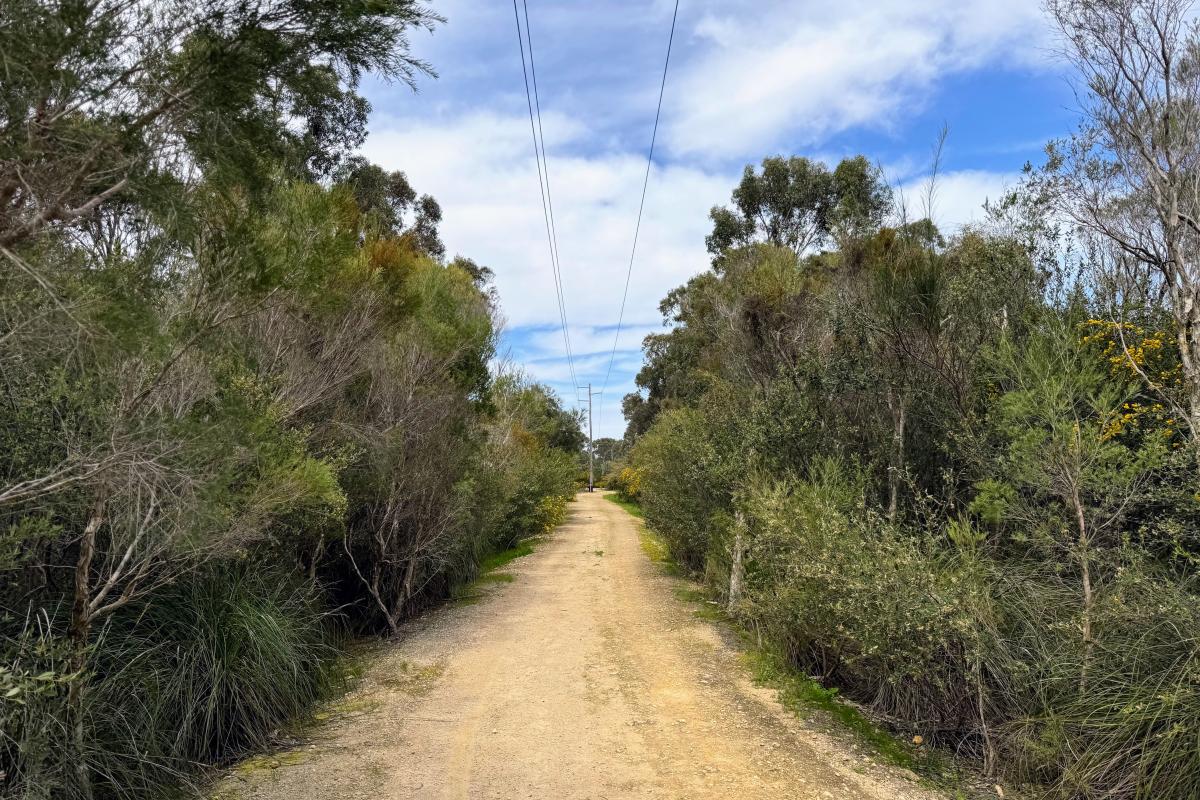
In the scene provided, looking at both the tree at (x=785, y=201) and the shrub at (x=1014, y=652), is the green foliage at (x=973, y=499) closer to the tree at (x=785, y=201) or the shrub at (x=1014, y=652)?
Result: the shrub at (x=1014, y=652)

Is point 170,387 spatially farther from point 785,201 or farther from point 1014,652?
point 785,201

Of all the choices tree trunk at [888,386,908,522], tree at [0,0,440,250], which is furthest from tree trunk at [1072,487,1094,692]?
tree at [0,0,440,250]

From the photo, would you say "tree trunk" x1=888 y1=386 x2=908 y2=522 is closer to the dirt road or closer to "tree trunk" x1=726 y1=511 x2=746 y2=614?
"tree trunk" x1=726 y1=511 x2=746 y2=614

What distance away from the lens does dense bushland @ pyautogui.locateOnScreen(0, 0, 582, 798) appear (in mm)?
2229

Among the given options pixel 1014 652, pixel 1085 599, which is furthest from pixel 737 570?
pixel 1085 599

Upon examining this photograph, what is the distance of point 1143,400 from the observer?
6.45 metres

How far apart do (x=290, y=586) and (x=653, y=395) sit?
30.6 meters

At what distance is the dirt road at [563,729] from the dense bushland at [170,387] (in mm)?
770

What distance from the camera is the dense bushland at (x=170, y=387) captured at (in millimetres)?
2229

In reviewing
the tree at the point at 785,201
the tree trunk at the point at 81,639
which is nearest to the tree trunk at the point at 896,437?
the tree trunk at the point at 81,639

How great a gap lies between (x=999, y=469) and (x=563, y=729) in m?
4.41

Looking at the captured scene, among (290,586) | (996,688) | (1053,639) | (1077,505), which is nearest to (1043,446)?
(1077,505)

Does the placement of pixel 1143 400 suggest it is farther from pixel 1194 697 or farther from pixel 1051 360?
pixel 1194 697

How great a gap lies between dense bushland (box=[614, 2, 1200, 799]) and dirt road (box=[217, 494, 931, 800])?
0.87m
